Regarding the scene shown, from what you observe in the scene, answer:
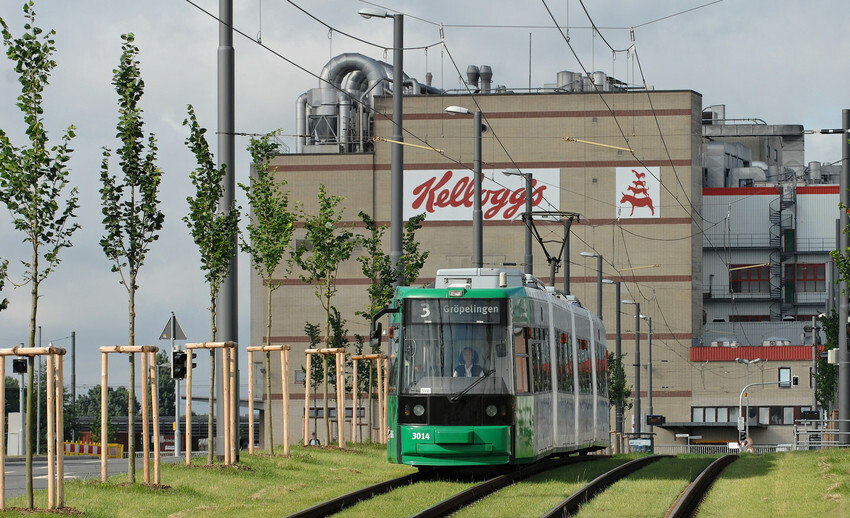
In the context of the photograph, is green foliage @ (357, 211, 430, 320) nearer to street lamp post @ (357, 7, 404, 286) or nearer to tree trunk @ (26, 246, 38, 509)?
street lamp post @ (357, 7, 404, 286)

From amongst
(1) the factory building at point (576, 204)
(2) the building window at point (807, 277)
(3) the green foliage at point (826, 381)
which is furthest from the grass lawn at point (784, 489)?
(2) the building window at point (807, 277)

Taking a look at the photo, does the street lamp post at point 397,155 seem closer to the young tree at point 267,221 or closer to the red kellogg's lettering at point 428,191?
the young tree at point 267,221

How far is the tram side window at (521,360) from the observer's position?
20.5 m

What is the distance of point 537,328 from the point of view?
21844mm

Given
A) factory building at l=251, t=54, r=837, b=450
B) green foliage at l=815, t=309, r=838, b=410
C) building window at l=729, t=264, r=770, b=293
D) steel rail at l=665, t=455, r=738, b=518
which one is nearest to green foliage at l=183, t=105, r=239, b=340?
steel rail at l=665, t=455, r=738, b=518

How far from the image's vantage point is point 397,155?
27375 millimetres

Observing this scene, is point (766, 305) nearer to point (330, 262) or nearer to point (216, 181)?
point (330, 262)

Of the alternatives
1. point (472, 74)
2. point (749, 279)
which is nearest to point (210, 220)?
point (472, 74)

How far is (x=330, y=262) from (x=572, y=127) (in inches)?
2297

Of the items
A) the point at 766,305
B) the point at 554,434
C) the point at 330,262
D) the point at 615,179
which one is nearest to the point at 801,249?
the point at 766,305

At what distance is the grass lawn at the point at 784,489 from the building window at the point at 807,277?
84.0 m

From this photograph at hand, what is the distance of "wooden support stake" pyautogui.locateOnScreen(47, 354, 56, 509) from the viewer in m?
14.7

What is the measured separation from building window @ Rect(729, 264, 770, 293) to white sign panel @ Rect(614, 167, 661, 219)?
19489 mm

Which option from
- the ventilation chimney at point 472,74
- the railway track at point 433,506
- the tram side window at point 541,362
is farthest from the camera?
the ventilation chimney at point 472,74
